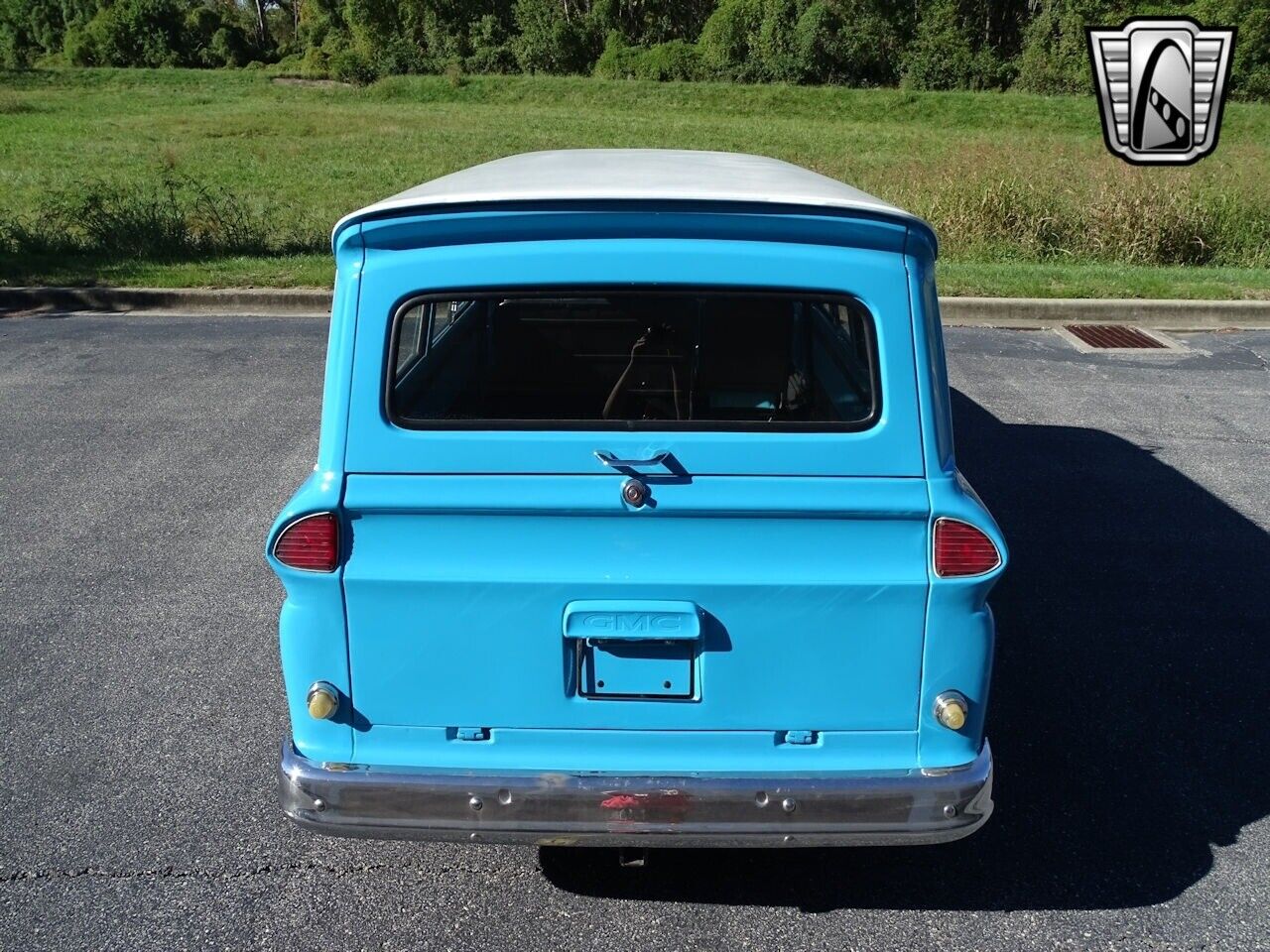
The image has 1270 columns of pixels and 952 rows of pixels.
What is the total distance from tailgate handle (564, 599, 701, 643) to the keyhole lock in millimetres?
251

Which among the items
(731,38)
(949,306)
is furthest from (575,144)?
(731,38)

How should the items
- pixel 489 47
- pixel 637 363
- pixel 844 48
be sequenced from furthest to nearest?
1. pixel 489 47
2. pixel 844 48
3. pixel 637 363

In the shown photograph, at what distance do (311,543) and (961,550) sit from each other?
5.30 feet

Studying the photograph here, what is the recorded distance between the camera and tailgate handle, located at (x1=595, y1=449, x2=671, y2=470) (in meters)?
2.70

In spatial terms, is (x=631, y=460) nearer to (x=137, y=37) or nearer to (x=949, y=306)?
(x=949, y=306)

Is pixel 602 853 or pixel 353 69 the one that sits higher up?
pixel 353 69

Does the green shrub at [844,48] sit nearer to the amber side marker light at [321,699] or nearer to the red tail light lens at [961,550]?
the red tail light lens at [961,550]

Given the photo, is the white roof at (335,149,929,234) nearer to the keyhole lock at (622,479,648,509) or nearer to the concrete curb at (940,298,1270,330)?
the keyhole lock at (622,479,648,509)

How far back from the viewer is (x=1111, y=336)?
9.77m

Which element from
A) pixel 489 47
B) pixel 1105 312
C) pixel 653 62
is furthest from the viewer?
pixel 489 47

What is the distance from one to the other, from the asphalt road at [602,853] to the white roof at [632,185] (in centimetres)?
194

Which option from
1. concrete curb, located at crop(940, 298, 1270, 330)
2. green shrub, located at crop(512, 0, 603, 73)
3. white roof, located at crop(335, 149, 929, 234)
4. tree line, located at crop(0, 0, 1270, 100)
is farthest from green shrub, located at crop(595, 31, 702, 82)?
white roof, located at crop(335, 149, 929, 234)

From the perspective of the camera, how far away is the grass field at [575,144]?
12.2 m

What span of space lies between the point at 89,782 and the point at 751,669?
2413mm
